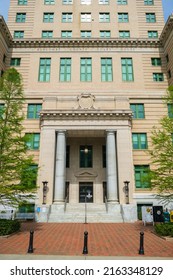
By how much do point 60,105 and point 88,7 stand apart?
23.7 m

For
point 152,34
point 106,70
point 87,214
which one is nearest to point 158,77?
point 106,70

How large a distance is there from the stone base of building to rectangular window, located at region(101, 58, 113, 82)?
20669 millimetres

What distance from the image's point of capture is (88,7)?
1588 inches

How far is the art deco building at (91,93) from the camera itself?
26484mm

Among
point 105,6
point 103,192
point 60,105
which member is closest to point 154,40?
point 105,6

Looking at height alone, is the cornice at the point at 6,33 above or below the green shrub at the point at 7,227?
above

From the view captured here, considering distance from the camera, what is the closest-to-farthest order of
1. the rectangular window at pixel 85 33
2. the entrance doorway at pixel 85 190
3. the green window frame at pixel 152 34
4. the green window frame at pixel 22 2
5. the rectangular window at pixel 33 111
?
the entrance doorway at pixel 85 190, the rectangular window at pixel 33 111, the green window frame at pixel 152 34, the rectangular window at pixel 85 33, the green window frame at pixel 22 2

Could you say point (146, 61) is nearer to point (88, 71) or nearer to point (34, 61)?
point (88, 71)

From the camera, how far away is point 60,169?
86.7 feet

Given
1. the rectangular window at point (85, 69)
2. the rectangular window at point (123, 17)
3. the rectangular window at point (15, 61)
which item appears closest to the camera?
the rectangular window at point (85, 69)

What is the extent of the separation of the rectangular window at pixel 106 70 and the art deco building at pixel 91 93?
17cm

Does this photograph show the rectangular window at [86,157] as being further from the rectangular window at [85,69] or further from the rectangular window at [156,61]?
the rectangular window at [156,61]

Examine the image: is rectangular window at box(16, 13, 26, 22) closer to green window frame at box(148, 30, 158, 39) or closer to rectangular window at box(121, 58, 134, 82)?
rectangular window at box(121, 58, 134, 82)

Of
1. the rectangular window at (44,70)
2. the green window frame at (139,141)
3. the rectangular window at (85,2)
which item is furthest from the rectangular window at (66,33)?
the green window frame at (139,141)
